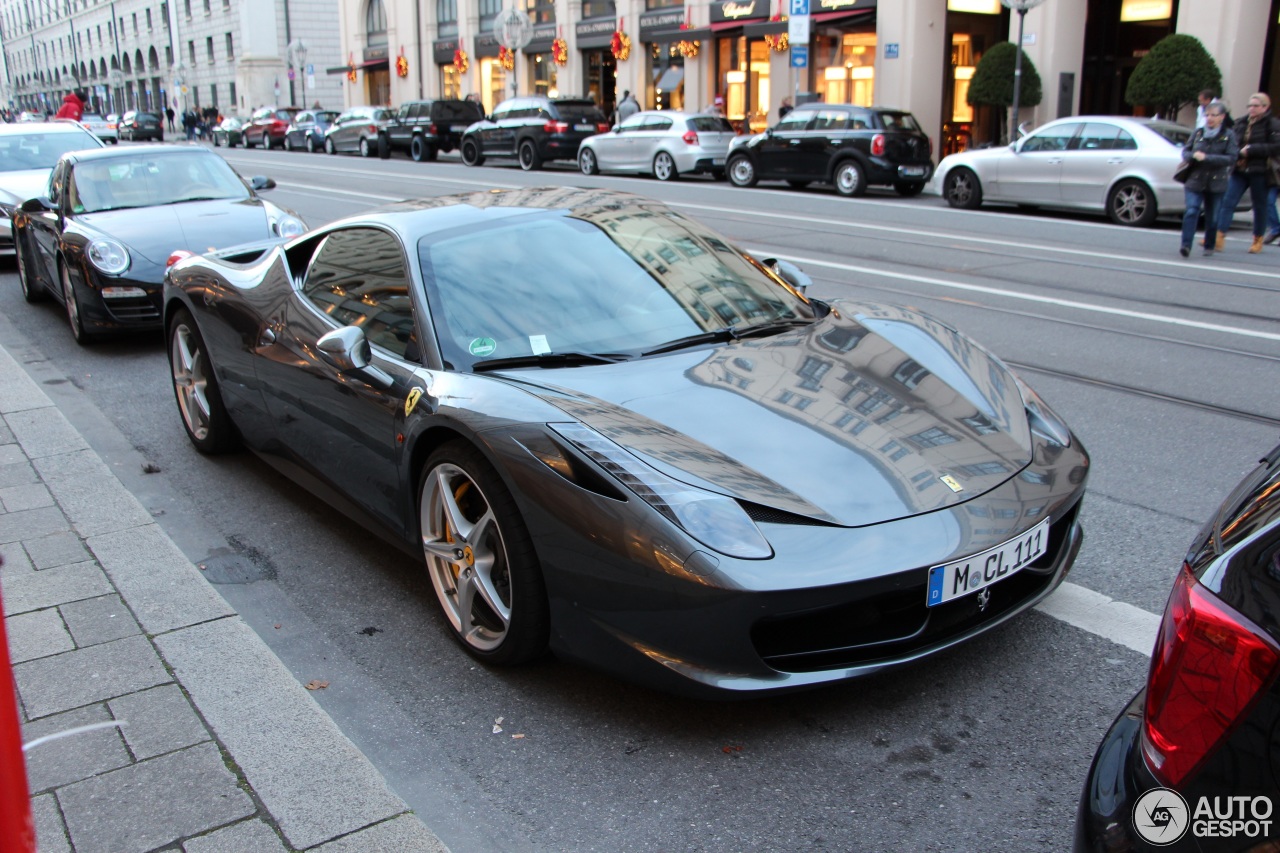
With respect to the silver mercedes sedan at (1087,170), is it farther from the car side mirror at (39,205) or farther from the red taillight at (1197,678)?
the red taillight at (1197,678)

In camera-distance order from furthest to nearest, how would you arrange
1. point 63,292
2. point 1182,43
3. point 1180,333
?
point 1182,43 < point 63,292 < point 1180,333

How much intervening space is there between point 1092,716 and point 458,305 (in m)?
2.35

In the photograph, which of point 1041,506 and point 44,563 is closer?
point 1041,506

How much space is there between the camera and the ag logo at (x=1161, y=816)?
158 cm

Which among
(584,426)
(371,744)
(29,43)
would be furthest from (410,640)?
(29,43)

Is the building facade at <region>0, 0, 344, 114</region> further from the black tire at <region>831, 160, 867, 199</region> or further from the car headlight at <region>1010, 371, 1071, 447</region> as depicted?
the car headlight at <region>1010, 371, 1071, 447</region>

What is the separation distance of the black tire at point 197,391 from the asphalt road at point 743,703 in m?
0.15

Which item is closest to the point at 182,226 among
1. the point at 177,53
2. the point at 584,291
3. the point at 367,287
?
the point at 367,287

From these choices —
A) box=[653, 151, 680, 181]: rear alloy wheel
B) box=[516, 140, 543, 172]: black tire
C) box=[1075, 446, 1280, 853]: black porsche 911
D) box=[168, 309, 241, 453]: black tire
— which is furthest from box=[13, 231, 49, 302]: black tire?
box=[516, 140, 543, 172]: black tire

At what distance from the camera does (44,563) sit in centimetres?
433

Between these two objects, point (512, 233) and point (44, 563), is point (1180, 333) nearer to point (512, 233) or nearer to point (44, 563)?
point (512, 233)

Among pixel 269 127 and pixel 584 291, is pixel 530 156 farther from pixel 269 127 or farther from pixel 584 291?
pixel 584 291

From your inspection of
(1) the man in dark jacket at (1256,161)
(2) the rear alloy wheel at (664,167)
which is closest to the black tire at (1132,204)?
(1) the man in dark jacket at (1256,161)

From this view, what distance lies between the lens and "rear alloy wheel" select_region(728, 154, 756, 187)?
21750 millimetres
